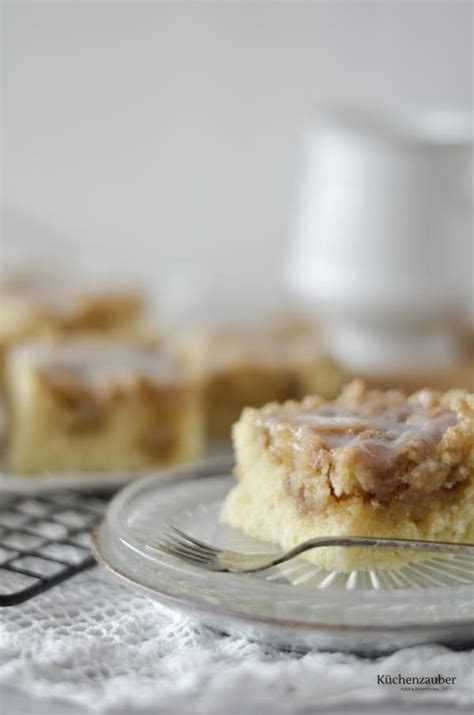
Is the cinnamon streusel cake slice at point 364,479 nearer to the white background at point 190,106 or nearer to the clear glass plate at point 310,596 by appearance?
the clear glass plate at point 310,596

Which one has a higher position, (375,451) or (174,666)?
(375,451)

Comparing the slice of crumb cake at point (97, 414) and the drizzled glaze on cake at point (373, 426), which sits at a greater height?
the drizzled glaze on cake at point (373, 426)

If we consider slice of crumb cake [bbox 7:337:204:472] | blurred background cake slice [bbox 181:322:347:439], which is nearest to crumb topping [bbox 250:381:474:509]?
slice of crumb cake [bbox 7:337:204:472]

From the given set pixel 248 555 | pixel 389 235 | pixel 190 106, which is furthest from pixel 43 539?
pixel 190 106

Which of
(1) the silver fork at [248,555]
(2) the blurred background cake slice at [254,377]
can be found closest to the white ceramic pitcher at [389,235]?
(2) the blurred background cake slice at [254,377]

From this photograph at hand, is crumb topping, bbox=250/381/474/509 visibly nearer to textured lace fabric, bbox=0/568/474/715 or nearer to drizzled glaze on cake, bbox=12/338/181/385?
textured lace fabric, bbox=0/568/474/715

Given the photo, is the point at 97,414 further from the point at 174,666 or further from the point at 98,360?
the point at 174,666

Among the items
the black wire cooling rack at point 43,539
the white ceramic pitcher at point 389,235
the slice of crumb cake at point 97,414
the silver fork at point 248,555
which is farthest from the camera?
the white ceramic pitcher at point 389,235
